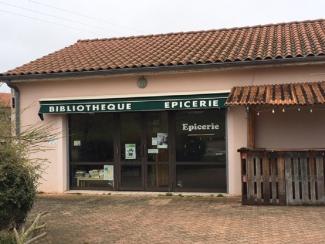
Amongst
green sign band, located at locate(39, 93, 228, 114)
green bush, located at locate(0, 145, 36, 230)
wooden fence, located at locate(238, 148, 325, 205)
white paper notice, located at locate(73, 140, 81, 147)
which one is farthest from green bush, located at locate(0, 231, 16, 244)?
white paper notice, located at locate(73, 140, 81, 147)

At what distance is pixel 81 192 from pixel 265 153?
575 centimetres

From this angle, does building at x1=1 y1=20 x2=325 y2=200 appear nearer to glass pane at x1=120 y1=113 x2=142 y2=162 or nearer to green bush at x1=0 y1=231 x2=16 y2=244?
glass pane at x1=120 y1=113 x2=142 y2=162

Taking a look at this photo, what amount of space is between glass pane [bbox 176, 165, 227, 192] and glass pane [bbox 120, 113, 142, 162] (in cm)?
130

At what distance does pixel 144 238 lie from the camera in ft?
28.0

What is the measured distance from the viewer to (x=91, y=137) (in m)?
14.7

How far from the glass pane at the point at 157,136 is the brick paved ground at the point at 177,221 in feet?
4.83

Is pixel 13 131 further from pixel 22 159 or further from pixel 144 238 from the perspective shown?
pixel 144 238

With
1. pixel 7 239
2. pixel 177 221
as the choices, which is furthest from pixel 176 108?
pixel 7 239

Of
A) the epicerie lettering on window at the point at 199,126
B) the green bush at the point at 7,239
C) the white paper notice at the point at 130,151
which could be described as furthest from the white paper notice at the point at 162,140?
the green bush at the point at 7,239

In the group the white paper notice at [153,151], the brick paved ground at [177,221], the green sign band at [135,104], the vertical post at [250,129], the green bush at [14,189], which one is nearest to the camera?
the green bush at [14,189]

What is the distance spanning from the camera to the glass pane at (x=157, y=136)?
13953mm

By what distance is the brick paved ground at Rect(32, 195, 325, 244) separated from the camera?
8.45m

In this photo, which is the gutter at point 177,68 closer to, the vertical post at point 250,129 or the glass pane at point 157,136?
the vertical post at point 250,129

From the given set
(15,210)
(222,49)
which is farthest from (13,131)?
(222,49)
